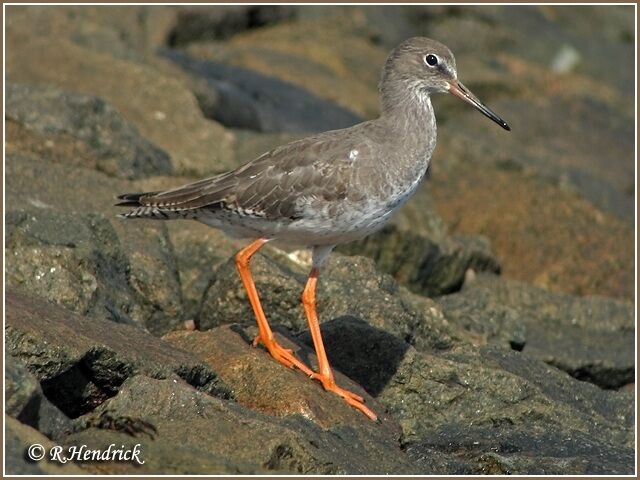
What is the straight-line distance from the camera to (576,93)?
24812 millimetres

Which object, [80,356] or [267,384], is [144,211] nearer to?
[267,384]

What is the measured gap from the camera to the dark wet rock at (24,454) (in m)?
7.40

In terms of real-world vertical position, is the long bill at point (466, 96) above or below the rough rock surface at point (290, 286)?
above

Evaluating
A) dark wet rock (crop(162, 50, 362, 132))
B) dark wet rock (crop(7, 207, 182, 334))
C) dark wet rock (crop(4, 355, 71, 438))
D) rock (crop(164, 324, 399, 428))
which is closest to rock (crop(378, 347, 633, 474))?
rock (crop(164, 324, 399, 428))

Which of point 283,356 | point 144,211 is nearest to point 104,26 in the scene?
point 144,211

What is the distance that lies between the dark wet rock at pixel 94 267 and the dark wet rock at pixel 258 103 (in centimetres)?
477

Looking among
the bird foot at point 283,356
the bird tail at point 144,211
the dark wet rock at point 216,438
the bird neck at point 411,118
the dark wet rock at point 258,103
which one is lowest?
the dark wet rock at point 258,103

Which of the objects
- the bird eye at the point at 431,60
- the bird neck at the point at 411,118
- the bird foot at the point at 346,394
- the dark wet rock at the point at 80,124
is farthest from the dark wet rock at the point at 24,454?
the dark wet rock at the point at 80,124

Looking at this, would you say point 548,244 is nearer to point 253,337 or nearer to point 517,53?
point 253,337

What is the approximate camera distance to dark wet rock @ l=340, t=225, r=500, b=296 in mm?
14453

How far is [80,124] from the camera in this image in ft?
46.1

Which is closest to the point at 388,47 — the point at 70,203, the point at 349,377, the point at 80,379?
the point at 70,203

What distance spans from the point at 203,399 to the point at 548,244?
9.08 m

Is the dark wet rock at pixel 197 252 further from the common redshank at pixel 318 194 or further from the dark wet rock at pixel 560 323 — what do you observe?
the dark wet rock at pixel 560 323
